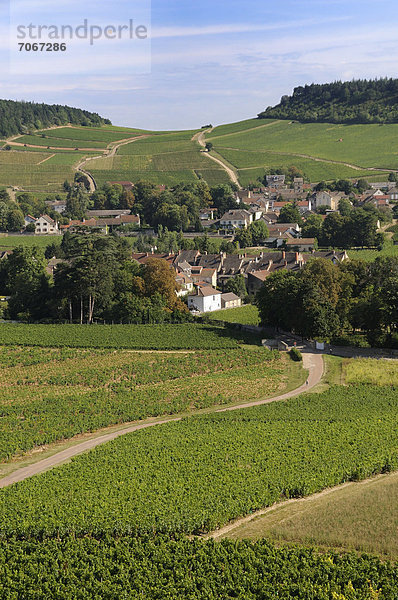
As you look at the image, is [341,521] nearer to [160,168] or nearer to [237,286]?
[237,286]

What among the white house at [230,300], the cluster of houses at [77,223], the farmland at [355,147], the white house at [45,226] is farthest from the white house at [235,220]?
the farmland at [355,147]

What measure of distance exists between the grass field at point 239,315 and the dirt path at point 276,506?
36.9 metres

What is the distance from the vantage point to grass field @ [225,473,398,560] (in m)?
25.8

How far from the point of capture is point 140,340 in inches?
2399

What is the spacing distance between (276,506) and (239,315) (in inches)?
1789

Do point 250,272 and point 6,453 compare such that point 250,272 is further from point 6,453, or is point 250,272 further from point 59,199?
point 59,199

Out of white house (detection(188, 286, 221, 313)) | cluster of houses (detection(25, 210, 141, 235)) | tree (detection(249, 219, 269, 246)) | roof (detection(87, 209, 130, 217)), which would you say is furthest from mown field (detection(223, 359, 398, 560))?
roof (detection(87, 209, 130, 217))

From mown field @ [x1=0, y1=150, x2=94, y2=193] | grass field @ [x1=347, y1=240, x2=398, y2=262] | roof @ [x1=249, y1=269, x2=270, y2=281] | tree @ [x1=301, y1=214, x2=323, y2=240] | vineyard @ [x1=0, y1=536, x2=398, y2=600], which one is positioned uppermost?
mown field @ [x1=0, y1=150, x2=94, y2=193]

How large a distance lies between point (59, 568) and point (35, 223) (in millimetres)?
111267

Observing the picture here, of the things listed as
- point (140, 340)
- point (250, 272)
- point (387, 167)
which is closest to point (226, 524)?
point (140, 340)

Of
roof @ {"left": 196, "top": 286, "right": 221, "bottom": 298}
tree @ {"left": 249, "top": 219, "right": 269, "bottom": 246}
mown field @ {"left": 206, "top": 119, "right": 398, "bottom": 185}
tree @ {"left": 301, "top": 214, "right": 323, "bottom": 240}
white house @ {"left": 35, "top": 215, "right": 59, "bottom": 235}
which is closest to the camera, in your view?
roof @ {"left": 196, "top": 286, "right": 221, "bottom": 298}

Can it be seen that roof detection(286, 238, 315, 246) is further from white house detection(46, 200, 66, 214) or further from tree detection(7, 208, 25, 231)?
white house detection(46, 200, 66, 214)

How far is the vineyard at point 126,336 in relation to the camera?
196ft

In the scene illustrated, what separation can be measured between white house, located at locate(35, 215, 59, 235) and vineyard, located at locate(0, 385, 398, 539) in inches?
3715
